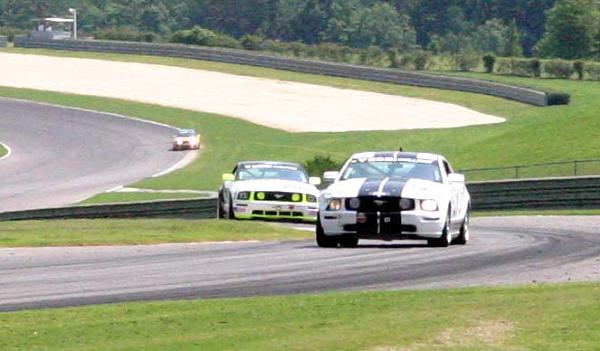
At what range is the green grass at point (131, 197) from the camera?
4300 cm

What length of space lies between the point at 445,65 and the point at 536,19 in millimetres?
62096

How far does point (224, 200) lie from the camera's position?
28875 millimetres

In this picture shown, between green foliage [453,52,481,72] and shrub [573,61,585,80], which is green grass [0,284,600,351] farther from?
green foliage [453,52,481,72]

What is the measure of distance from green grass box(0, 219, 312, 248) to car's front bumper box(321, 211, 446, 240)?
2.97m

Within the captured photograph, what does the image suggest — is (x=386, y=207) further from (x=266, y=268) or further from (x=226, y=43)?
(x=226, y=43)

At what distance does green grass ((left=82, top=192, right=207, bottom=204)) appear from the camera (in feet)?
141

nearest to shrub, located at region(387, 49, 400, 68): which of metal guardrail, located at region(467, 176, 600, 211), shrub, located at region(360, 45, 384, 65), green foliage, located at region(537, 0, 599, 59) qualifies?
shrub, located at region(360, 45, 384, 65)

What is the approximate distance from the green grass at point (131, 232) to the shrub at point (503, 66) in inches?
2533

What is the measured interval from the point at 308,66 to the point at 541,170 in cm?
4636

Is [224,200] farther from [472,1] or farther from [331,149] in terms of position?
[472,1]

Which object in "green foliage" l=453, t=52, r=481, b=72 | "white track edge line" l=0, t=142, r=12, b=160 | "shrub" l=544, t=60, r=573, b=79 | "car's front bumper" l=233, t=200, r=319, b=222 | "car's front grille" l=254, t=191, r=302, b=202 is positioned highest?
"car's front grille" l=254, t=191, r=302, b=202

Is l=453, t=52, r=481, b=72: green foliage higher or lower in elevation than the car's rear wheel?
lower

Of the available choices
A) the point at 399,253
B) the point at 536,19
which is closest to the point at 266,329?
the point at 399,253

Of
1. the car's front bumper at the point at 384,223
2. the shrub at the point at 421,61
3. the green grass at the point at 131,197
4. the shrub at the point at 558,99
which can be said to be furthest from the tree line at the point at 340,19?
the car's front bumper at the point at 384,223
